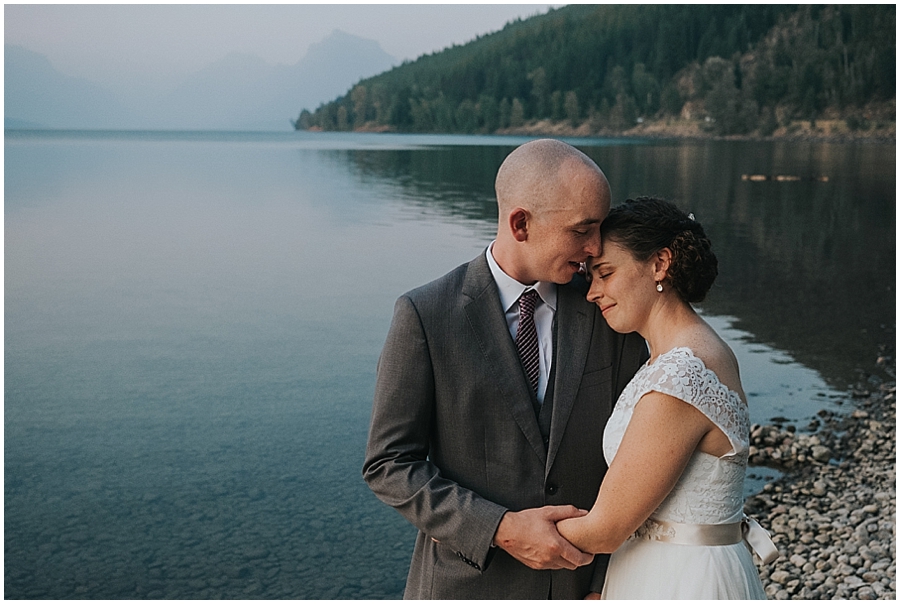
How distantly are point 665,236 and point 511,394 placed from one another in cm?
69

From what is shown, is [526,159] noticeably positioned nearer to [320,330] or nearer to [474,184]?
[320,330]

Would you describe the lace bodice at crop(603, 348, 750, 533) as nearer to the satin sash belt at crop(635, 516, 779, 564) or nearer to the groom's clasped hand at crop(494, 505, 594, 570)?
the satin sash belt at crop(635, 516, 779, 564)

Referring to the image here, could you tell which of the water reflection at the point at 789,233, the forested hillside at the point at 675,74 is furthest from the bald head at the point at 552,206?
the forested hillside at the point at 675,74

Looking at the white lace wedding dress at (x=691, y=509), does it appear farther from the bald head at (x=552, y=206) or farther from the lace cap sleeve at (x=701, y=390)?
the bald head at (x=552, y=206)

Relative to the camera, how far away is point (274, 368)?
12430mm

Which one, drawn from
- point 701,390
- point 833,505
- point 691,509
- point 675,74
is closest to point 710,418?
point 701,390

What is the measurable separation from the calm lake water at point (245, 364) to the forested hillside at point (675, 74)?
98.1 metres

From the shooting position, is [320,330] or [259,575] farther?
[320,330]

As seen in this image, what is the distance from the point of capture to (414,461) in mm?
2977

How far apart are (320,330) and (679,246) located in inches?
476

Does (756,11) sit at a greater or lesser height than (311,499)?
greater

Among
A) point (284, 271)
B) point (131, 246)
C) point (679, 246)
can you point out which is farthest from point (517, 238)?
point (131, 246)

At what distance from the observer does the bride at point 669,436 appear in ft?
9.05

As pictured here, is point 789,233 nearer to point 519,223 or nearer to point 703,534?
point 703,534
